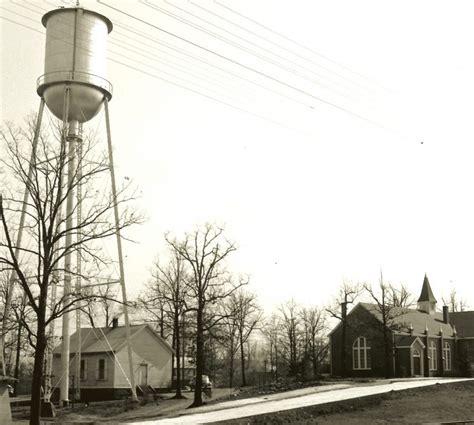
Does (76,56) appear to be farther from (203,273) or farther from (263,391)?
(263,391)

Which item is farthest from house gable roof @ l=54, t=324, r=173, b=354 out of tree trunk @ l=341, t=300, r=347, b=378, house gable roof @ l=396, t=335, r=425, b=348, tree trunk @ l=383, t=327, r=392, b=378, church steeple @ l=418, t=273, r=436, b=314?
church steeple @ l=418, t=273, r=436, b=314

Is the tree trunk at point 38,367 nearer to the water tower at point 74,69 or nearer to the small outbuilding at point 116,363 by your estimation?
the water tower at point 74,69

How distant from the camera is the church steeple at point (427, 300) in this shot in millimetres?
73562

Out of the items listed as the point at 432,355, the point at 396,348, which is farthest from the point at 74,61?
the point at 432,355

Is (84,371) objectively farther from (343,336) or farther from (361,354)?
(361,354)

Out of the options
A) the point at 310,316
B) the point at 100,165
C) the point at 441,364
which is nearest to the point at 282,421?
the point at 100,165

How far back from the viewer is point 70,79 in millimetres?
28609

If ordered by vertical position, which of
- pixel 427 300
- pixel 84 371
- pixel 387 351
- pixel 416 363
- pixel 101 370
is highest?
pixel 427 300

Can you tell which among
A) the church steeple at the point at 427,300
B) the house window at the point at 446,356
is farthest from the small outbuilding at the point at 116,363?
the church steeple at the point at 427,300

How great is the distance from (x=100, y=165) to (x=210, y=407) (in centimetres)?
1439

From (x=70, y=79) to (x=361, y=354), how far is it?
39.4 metres

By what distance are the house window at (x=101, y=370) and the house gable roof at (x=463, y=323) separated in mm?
39496

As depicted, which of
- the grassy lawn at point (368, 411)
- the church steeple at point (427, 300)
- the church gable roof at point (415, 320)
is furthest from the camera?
the church steeple at point (427, 300)

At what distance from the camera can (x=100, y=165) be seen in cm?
2166
